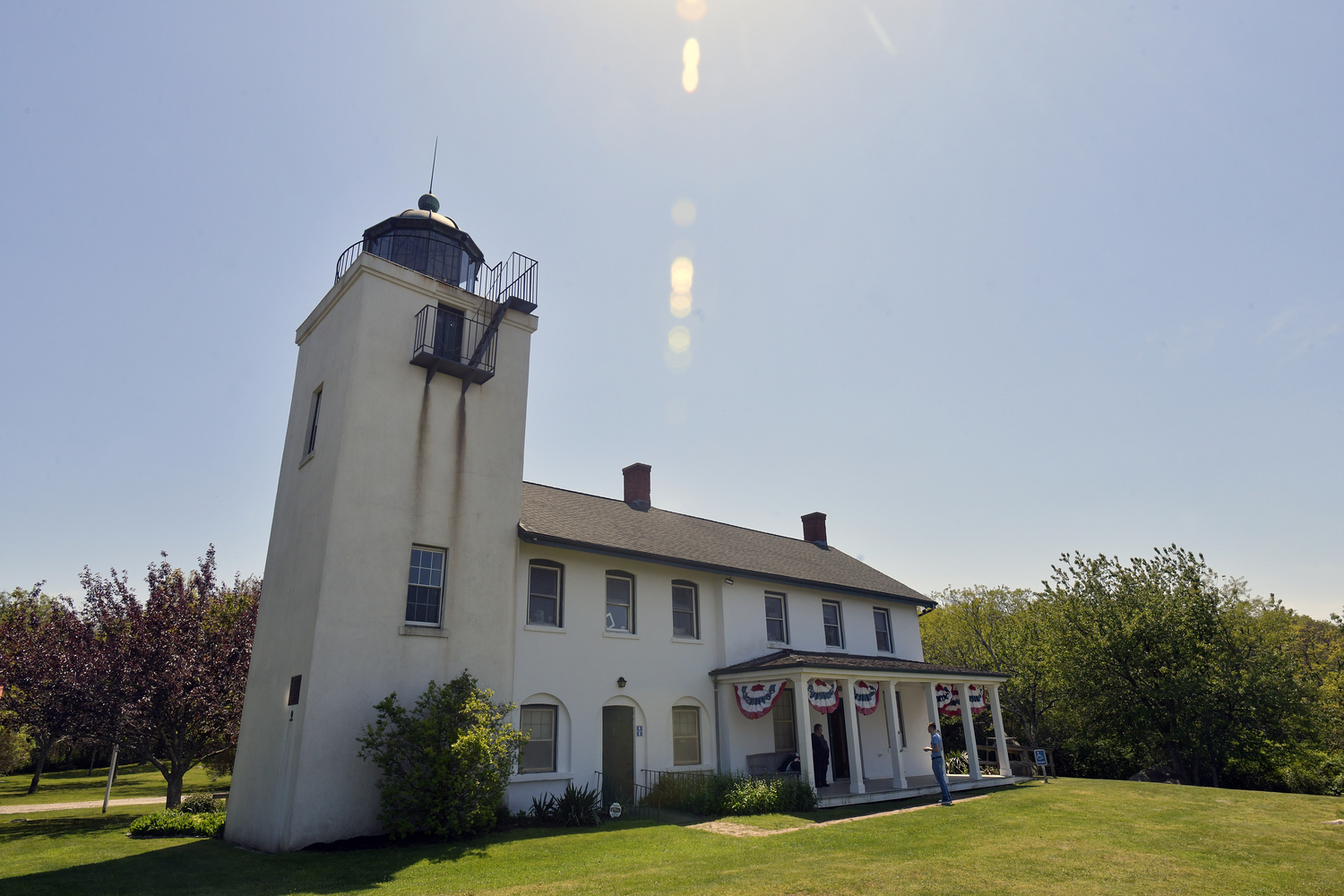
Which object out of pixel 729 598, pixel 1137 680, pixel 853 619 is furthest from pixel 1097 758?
pixel 729 598

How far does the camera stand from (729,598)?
19922 mm

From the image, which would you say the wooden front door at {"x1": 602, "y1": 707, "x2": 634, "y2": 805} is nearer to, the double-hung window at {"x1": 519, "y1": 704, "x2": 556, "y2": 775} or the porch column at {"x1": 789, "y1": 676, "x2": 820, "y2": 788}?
the double-hung window at {"x1": 519, "y1": 704, "x2": 556, "y2": 775}

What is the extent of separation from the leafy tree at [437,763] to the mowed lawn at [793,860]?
0.52 metres

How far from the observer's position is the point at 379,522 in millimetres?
13898

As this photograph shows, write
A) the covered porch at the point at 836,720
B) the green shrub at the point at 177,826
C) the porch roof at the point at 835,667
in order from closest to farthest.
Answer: the green shrub at the point at 177,826 → the covered porch at the point at 836,720 → the porch roof at the point at 835,667

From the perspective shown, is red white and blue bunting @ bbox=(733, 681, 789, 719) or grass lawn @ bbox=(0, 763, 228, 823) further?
grass lawn @ bbox=(0, 763, 228, 823)

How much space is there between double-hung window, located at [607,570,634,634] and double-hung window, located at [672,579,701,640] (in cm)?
149

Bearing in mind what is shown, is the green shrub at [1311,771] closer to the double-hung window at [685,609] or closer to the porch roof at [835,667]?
the porch roof at [835,667]

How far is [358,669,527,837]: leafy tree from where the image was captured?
39.6ft

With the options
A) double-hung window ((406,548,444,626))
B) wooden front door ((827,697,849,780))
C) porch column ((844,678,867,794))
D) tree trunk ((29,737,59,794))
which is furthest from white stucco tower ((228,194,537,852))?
tree trunk ((29,737,59,794))

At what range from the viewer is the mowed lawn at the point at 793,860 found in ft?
28.7

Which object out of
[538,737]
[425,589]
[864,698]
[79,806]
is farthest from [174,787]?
[864,698]

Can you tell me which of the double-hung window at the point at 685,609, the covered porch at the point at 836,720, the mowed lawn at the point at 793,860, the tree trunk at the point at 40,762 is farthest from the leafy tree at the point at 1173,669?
the tree trunk at the point at 40,762

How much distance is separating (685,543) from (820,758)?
6.72 m
